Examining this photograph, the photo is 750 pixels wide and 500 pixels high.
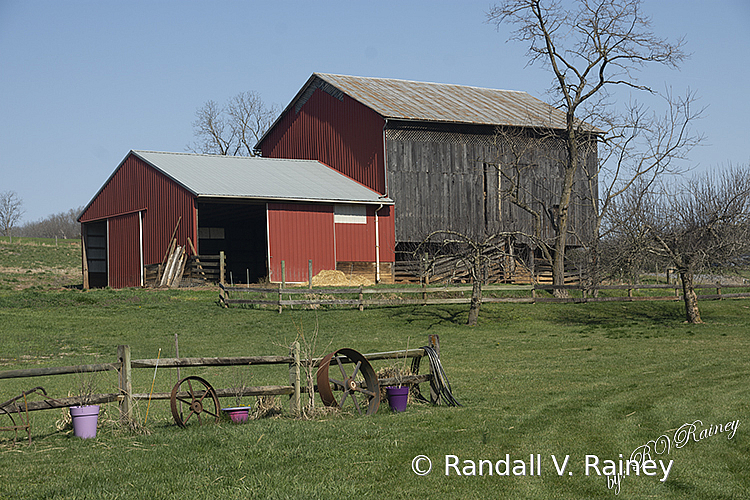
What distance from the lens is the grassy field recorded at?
6.26 m

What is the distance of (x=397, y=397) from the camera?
9992 mm

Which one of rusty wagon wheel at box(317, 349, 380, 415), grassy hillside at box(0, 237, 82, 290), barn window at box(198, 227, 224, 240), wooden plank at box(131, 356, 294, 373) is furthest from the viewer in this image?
grassy hillside at box(0, 237, 82, 290)

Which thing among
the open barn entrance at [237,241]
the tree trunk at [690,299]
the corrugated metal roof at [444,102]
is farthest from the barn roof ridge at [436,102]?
the tree trunk at [690,299]

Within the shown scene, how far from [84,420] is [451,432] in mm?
4176

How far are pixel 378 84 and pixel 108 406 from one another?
32592mm

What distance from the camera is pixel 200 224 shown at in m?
37.2

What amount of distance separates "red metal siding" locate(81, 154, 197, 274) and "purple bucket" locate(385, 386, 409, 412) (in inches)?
819

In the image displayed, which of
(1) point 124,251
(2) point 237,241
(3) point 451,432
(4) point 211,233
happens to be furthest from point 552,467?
(2) point 237,241

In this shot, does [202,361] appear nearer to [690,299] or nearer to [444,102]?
[690,299]

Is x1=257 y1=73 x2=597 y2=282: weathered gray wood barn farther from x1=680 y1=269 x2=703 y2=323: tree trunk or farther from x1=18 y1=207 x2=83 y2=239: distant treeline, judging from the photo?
x1=18 y1=207 x2=83 y2=239: distant treeline

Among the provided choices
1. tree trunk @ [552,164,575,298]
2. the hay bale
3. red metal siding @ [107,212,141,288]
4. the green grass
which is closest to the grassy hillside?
red metal siding @ [107,212,141,288]

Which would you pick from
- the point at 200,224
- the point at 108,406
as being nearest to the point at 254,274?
the point at 200,224

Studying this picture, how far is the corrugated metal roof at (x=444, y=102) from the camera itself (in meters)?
35.2

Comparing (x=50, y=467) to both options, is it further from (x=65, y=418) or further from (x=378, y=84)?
(x=378, y=84)
